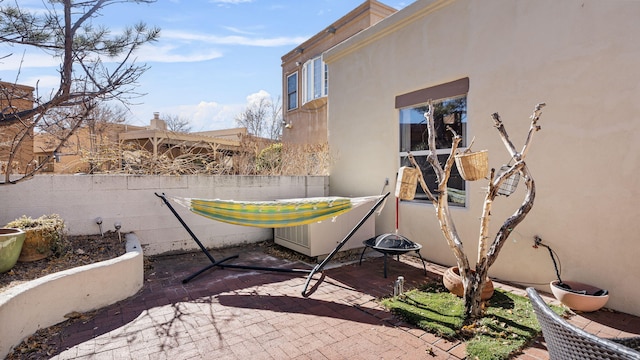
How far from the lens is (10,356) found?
2508mm

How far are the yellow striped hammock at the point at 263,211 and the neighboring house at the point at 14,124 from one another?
1.94 m

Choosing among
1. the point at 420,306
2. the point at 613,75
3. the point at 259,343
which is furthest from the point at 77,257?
the point at 613,75

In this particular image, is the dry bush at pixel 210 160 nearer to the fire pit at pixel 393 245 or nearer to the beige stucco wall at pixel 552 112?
the beige stucco wall at pixel 552 112

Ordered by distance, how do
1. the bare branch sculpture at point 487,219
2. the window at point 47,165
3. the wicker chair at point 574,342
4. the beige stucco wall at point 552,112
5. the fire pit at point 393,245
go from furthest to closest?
the fire pit at point 393,245 → the beige stucco wall at point 552,112 → the window at point 47,165 → the bare branch sculpture at point 487,219 → the wicker chair at point 574,342

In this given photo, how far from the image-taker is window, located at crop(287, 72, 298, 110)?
48.2ft

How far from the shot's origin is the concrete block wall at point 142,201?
4551mm

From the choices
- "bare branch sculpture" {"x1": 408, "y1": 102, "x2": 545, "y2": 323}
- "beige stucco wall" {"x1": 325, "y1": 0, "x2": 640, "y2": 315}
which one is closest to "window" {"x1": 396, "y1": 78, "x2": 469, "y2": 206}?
"beige stucco wall" {"x1": 325, "y1": 0, "x2": 640, "y2": 315}

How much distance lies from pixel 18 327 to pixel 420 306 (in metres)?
3.83

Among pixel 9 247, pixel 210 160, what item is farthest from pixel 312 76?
pixel 9 247

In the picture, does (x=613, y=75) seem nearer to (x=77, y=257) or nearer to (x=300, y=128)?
(x=77, y=257)

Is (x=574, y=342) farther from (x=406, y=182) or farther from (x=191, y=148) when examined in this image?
(x=191, y=148)

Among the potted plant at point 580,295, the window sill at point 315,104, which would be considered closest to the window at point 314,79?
the window sill at point 315,104

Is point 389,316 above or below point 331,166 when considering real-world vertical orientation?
below

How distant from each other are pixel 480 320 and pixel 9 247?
16.5ft
